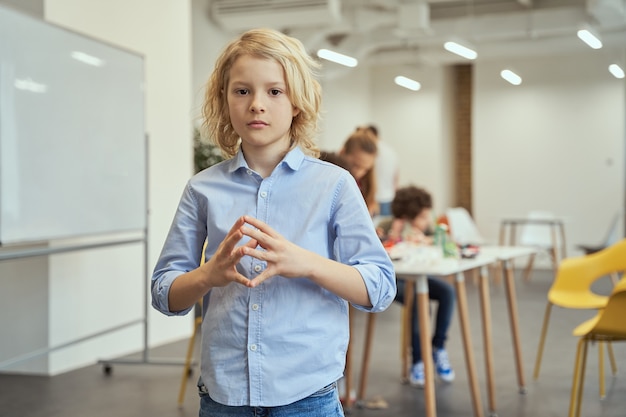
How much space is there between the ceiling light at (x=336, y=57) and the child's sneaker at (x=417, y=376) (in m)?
4.94

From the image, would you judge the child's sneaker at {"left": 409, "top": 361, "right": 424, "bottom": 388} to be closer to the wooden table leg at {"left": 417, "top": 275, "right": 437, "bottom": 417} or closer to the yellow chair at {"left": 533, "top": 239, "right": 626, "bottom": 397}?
the yellow chair at {"left": 533, "top": 239, "right": 626, "bottom": 397}

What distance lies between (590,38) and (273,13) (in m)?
3.69

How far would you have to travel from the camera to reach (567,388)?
4.08 metres

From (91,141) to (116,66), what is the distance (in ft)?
1.76

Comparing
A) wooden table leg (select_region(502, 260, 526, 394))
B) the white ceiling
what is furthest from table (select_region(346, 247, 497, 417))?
the white ceiling

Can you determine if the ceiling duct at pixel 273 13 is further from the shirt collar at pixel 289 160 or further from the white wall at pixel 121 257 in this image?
the shirt collar at pixel 289 160

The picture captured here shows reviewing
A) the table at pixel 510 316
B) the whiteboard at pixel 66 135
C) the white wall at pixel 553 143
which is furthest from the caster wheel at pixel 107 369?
the white wall at pixel 553 143

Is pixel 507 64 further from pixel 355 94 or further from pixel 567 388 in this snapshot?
pixel 567 388

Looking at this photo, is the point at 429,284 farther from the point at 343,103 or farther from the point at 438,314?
the point at 343,103

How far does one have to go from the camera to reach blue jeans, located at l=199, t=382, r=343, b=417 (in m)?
1.29

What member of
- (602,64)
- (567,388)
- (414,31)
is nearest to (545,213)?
(602,64)

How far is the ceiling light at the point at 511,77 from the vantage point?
1059 centimetres

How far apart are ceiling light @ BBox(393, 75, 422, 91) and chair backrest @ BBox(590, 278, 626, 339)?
26.0ft

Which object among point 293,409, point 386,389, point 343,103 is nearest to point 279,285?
point 293,409
